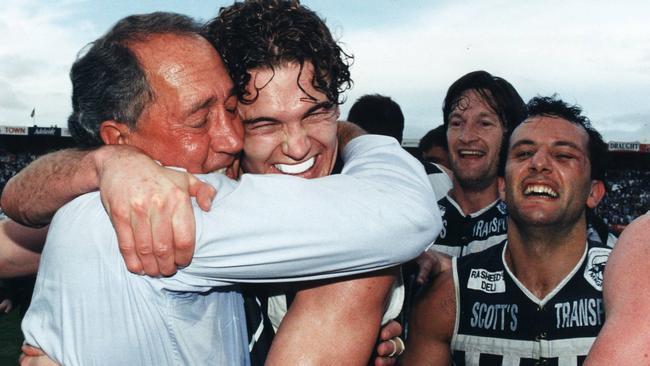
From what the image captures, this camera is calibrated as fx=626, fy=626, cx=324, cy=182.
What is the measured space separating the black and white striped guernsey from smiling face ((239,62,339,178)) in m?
1.51

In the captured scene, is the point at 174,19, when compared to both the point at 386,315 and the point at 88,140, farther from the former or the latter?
the point at 386,315

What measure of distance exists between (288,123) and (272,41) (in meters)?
0.33

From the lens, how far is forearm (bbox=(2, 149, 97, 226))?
178cm

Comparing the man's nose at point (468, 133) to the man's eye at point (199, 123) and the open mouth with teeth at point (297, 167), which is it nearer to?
the open mouth with teeth at point (297, 167)

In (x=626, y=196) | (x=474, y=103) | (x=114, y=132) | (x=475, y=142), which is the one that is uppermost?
(x=626, y=196)

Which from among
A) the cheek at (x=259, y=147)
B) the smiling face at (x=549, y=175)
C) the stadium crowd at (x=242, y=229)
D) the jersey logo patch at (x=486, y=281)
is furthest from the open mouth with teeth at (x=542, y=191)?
the cheek at (x=259, y=147)

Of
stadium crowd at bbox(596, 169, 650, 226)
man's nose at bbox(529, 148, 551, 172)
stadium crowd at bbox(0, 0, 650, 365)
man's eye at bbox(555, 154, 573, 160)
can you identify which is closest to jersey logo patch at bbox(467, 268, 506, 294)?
stadium crowd at bbox(0, 0, 650, 365)

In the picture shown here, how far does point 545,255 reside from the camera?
3482mm

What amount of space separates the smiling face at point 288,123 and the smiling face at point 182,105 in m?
0.27

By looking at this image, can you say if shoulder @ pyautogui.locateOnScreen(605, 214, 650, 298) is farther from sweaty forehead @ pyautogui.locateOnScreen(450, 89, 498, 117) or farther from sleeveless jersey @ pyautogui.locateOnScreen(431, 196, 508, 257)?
sweaty forehead @ pyautogui.locateOnScreen(450, 89, 498, 117)

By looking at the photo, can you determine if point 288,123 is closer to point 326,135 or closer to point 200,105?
point 326,135

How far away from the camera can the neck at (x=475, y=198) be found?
16.8ft

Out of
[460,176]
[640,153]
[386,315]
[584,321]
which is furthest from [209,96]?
[640,153]

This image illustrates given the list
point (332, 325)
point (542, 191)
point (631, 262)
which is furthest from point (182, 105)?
point (542, 191)
